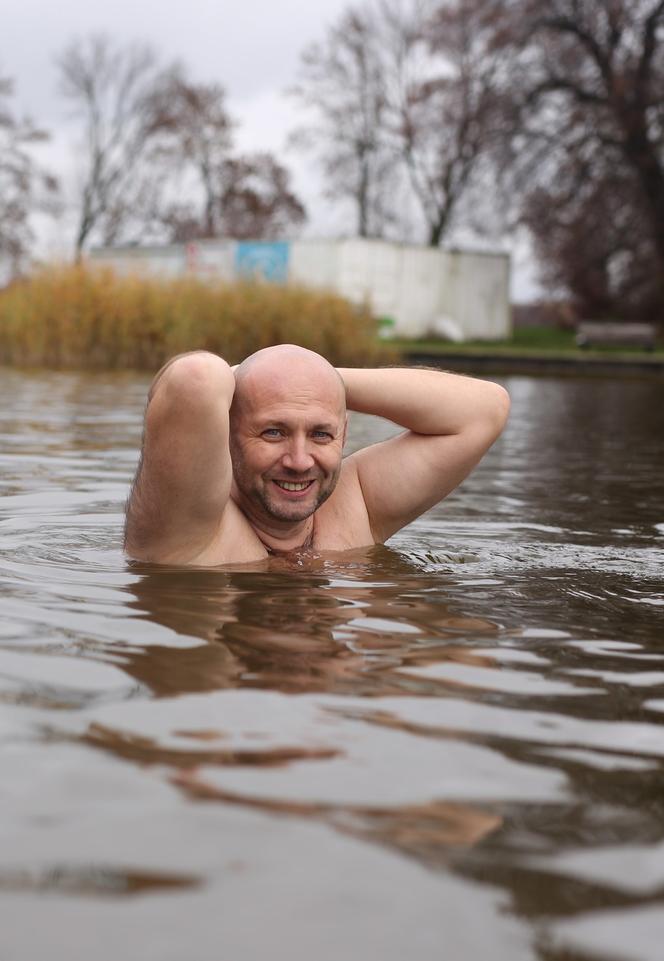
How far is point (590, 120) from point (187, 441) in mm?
31153

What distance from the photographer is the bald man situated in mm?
3496

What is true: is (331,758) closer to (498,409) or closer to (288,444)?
(288,444)

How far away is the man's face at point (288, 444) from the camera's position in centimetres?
380

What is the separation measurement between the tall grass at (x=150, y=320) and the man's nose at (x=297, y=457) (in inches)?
565

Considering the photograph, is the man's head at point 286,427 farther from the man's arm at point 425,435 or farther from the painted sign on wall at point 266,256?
the painted sign on wall at point 266,256

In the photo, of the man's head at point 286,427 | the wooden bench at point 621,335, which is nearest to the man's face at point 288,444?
the man's head at point 286,427

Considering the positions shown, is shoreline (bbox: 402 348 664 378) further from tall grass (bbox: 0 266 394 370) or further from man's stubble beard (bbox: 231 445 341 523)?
man's stubble beard (bbox: 231 445 341 523)

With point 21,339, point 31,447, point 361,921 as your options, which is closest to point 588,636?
point 361,921

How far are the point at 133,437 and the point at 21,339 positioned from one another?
10134 mm

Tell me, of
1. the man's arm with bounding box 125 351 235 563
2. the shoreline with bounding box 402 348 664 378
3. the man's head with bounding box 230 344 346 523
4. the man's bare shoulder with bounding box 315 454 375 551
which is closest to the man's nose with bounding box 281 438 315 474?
the man's head with bounding box 230 344 346 523

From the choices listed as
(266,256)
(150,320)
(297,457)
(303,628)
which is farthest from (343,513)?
(266,256)

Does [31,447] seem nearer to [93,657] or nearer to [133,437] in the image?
[133,437]

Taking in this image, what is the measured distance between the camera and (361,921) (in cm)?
154

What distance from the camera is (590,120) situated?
32.5 metres
